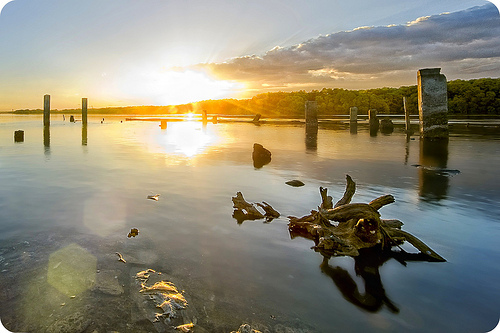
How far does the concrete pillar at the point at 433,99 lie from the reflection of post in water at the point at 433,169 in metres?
0.99

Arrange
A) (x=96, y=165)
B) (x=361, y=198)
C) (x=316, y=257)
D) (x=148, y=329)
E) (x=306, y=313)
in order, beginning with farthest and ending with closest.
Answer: (x=96, y=165) → (x=361, y=198) → (x=316, y=257) → (x=306, y=313) → (x=148, y=329)

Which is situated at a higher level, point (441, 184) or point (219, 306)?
point (441, 184)

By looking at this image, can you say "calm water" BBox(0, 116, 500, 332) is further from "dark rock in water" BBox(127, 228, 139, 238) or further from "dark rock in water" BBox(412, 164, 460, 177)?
"dark rock in water" BBox(412, 164, 460, 177)

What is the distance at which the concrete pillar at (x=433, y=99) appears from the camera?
58.4 feet

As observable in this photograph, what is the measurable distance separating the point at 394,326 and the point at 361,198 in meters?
5.29

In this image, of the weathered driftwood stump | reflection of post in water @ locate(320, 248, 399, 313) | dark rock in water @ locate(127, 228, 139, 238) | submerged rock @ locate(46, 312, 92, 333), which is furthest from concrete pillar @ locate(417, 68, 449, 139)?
submerged rock @ locate(46, 312, 92, 333)

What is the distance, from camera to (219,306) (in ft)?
11.3

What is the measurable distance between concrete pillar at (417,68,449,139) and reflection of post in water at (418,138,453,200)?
0.99m

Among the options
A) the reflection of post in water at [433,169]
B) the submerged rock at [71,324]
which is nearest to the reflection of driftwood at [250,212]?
→ the submerged rock at [71,324]

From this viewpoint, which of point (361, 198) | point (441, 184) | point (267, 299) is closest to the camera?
point (267, 299)

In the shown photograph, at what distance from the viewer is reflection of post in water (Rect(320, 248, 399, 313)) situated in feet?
11.8

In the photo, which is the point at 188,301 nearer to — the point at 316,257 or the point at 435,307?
the point at 316,257

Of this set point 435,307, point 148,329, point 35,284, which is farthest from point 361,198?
point 35,284

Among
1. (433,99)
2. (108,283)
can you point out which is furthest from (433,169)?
(108,283)
